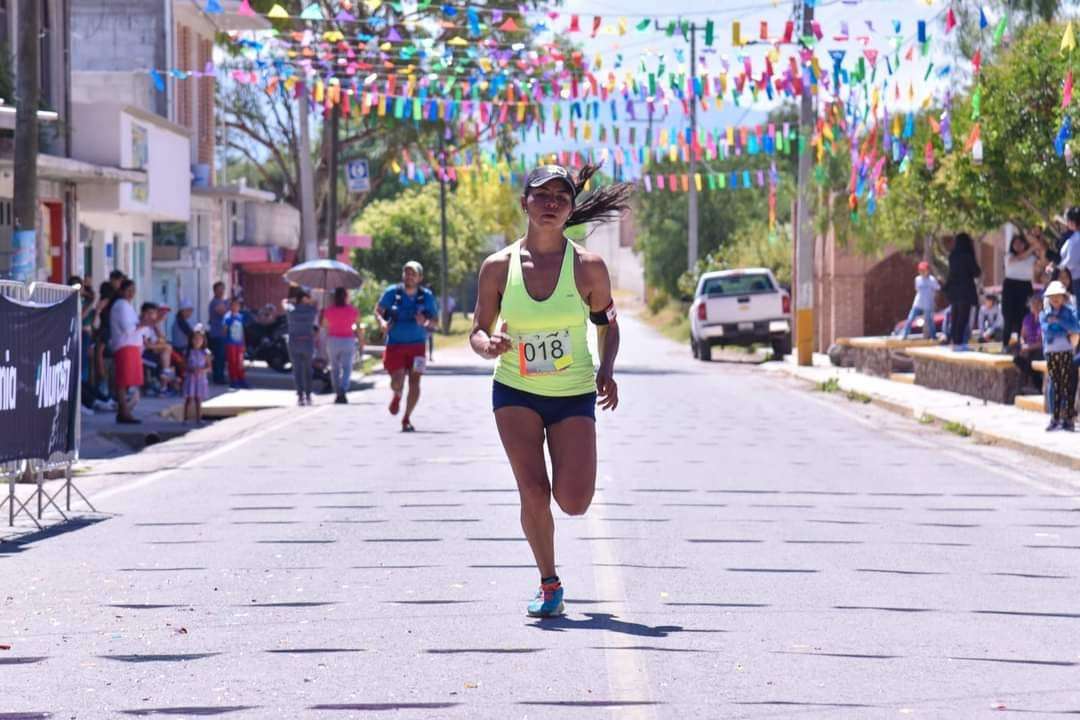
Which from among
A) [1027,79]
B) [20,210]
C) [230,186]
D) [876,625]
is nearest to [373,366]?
[230,186]

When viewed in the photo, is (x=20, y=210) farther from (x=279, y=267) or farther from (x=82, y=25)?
(x=279, y=267)

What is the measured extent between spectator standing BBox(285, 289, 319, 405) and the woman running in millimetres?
18824

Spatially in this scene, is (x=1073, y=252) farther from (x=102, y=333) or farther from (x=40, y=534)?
(x=102, y=333)

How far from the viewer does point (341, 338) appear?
27.4 m

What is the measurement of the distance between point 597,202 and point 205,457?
1000 cm

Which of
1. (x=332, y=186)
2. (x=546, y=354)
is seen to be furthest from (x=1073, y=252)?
(x=332, y=186)

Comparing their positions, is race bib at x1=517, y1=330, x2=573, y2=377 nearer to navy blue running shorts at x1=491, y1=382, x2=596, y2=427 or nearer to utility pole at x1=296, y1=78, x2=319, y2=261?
navy blue running shorts at x1=491, y1=382, x2=596, y2=427

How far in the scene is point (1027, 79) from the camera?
24156mm

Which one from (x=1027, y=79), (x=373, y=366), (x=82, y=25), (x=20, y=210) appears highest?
(x=82, y=25)

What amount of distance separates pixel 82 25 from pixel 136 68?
7.03 ft

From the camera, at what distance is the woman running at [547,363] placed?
8438 mm

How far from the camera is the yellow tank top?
842cm

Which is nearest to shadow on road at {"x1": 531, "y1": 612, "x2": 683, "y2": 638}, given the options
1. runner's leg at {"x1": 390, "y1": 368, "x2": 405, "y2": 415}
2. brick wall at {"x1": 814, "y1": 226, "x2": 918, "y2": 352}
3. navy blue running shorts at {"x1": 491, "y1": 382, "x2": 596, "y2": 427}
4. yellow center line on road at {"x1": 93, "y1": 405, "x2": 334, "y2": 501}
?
navy blue running shorts at {"x1": 491, "y1": 382, "x2": 596, "y2": 427}

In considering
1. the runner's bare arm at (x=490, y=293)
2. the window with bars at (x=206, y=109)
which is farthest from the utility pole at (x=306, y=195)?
the runner's bare arm at (x=490, y=293)
